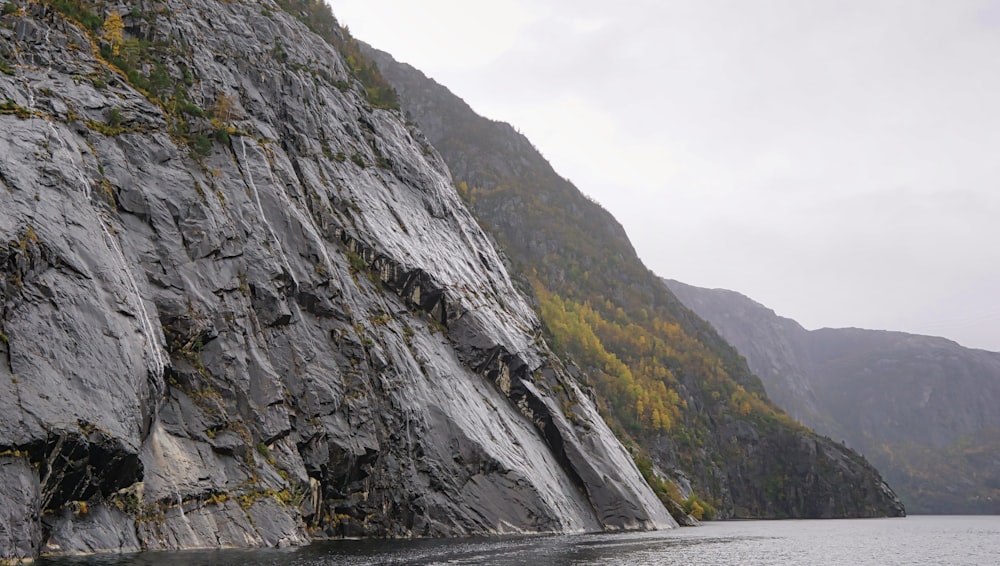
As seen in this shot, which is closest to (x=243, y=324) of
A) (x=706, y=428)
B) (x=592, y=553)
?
(x=592, y=553)

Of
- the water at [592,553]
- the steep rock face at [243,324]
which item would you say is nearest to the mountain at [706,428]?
the steep rock face at [243,324]

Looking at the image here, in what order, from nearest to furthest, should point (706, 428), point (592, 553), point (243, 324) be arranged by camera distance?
point (592, 553) < point (243, 324) < point (706, 428)

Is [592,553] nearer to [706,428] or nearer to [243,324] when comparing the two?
[243,324]

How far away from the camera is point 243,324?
50.8 metres

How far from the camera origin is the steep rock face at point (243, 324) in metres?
35.2

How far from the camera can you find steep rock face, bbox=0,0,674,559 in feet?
115

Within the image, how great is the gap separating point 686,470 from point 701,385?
106ft

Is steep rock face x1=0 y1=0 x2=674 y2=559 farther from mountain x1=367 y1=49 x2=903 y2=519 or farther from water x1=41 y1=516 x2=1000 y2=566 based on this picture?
mountain x1=367 y1=49 x2=903 y2=519

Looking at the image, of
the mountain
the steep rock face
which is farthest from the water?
the mountain

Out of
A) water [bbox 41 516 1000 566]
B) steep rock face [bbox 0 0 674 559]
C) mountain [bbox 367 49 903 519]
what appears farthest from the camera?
mountain [bbox 367 49 903 519]

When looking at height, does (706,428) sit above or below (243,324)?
above

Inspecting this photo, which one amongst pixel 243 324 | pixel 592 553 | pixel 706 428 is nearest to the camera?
pixel 592 553

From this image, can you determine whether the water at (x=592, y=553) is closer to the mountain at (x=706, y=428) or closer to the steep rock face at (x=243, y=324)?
the steep rock face at (x=243, y=324)

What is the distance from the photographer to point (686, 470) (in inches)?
6102
